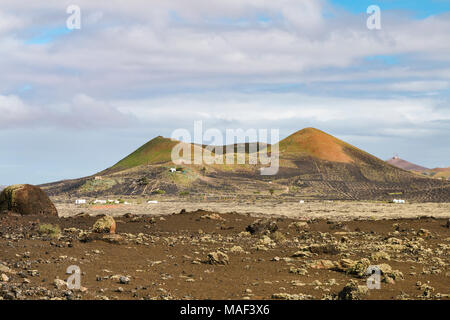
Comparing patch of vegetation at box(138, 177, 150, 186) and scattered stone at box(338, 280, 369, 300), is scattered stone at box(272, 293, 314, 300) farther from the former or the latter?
patch of vegetation at box(138, 177, 150, 186)

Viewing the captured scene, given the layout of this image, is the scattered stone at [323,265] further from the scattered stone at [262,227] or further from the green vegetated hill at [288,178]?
the green vegetated hill at [288,178]

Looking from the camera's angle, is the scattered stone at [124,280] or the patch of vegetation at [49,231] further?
the patch of vegetation at [49,231]

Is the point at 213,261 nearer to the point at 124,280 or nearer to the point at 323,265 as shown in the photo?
the point at 323,265

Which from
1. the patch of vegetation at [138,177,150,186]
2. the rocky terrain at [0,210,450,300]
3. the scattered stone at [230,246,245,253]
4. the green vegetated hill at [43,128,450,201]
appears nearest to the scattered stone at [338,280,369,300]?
the rocky terrain at [0,210,450,300]

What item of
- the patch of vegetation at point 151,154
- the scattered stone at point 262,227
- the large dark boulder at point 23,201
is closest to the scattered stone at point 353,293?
the scattered stone at point 262,227

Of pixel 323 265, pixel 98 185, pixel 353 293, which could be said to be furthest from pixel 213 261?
pixel 98 185

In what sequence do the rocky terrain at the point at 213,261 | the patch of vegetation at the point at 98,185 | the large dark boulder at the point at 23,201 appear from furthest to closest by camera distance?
1. the patch of vegetation at the point at 98,185
2. the large dark boulder at the point at 23,201
3. the rocky terrain at the point at 213,261
